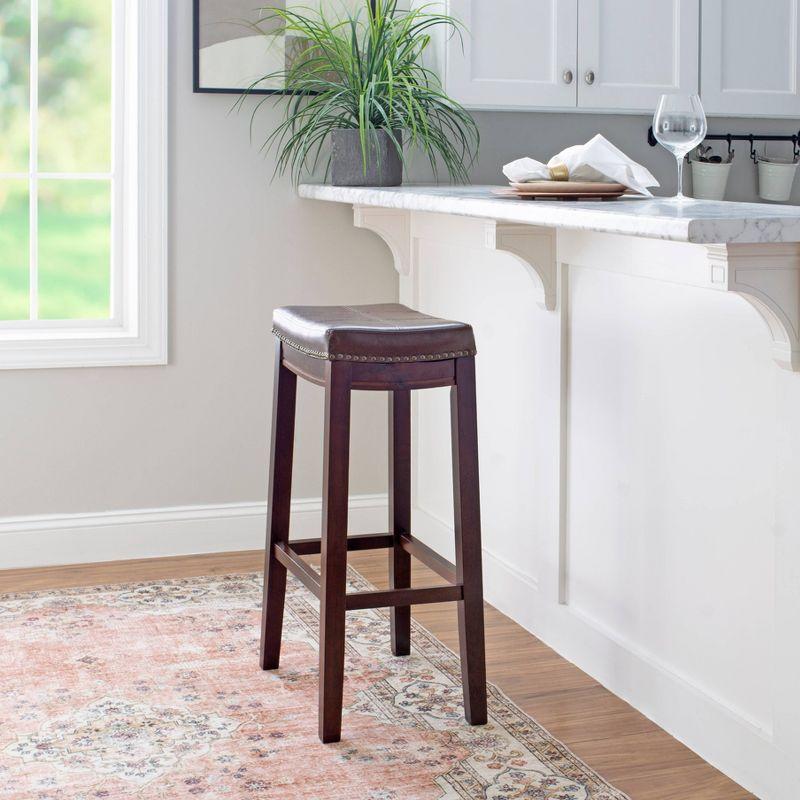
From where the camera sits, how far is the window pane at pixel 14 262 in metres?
3.50

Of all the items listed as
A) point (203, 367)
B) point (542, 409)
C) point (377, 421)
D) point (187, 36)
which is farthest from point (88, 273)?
point (542, 409)

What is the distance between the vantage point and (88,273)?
3592 mm

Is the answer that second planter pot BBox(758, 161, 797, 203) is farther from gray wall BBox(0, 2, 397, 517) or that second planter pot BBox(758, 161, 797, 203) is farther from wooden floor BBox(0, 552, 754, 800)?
wooden floor BBox(0, 552, 754, 800)

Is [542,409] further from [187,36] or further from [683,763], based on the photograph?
[187,36]

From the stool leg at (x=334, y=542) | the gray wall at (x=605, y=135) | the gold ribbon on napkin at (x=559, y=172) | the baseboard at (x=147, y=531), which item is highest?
the gray wall at (x=605, y=135)

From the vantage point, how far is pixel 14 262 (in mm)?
3535

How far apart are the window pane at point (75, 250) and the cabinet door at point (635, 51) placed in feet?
4.86

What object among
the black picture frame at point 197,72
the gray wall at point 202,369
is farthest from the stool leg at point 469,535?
the black picture frame at point 197,72

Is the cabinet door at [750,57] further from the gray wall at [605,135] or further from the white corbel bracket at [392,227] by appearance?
the white corbel bracket at [392,227]

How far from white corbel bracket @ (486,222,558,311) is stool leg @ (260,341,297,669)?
55 centimetres

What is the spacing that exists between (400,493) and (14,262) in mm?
1533

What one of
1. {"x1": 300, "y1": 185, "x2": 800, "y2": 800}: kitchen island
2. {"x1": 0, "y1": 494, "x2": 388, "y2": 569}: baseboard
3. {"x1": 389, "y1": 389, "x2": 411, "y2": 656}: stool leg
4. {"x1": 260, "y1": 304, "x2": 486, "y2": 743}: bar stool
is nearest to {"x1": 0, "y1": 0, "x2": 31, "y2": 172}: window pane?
{"x1": 300, "y1": 185, "x2": 800, "y2": 800}: kitchen island

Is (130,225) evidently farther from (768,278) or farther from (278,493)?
(768,278)

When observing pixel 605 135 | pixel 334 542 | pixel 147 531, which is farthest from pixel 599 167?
pixel 147 531
